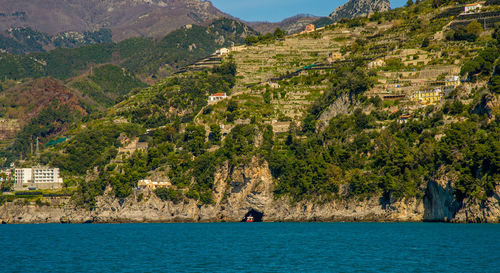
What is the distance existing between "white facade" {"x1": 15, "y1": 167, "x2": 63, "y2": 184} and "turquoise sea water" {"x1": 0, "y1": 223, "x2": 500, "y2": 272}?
37.9m

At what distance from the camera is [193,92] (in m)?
144

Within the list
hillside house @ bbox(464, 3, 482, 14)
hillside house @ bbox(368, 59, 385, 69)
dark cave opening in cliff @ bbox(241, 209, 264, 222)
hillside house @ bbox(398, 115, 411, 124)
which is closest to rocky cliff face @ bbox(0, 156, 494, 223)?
dark cave opening in cliff @ bbox(241, 209, 264, 222)

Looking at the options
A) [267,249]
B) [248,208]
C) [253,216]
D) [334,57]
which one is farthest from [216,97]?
[267,249]

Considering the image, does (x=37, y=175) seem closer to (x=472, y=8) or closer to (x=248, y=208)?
(x=248, y=208)

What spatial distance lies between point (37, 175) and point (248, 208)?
4775 centimetres

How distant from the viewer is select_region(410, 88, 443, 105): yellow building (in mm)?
111125

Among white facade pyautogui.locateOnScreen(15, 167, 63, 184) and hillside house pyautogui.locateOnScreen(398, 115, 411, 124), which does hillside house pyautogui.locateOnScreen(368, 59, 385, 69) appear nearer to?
hillside house pyautogui.locateOnScreen(398, 115, 411, 124)

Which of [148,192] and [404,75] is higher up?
Result: [404,75]

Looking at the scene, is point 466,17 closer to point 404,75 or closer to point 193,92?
point 404,75

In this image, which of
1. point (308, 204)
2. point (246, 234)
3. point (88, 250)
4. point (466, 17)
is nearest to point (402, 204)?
point (308, 204)

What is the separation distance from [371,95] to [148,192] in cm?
3868

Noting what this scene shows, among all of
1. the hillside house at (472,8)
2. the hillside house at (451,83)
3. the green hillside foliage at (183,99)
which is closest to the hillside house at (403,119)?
the hillside house at (451,83)

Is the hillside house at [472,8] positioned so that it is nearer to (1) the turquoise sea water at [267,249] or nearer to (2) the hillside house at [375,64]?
(2) the hillside house at [375,64]

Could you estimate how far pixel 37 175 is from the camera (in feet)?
449
